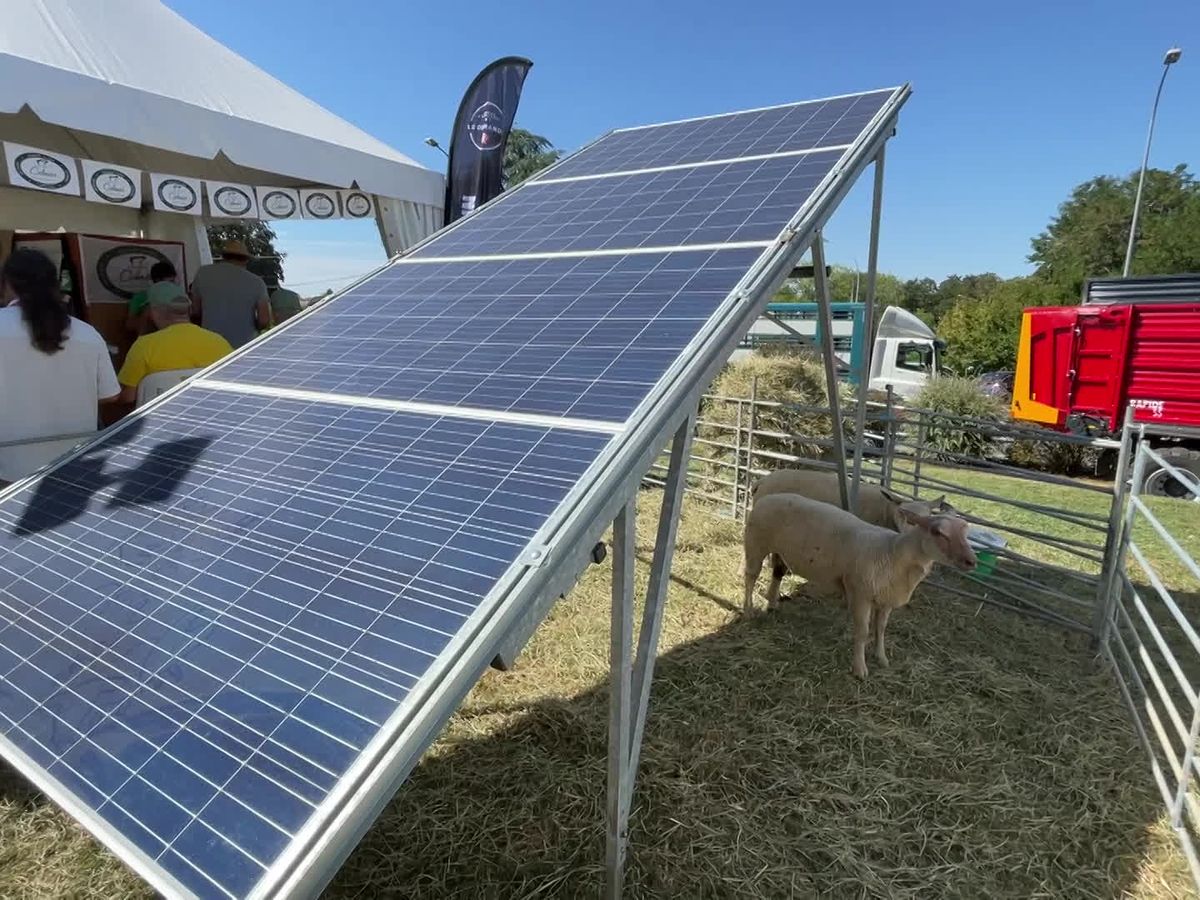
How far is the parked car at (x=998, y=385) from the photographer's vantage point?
56.5 feet

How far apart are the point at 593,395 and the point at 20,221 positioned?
10.9m

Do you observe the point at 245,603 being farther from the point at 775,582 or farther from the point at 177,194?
the point at 177,194

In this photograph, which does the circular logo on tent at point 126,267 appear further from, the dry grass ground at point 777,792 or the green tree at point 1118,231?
the green tree at point 1118,231

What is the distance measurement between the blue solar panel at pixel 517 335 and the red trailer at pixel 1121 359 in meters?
11.1

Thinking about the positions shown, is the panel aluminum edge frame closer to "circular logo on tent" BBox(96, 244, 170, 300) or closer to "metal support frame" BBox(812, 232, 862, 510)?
"metal support frame" BBox(812, 232, 862, 510)

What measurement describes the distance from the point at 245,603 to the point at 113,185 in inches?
250

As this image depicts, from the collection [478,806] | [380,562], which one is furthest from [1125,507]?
[380,562]

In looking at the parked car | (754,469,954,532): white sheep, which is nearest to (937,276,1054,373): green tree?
the parked car

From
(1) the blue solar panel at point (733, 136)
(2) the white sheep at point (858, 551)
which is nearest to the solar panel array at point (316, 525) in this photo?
(1) the blue solar panel at point (733, 136)

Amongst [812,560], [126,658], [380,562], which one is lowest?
[812,560]

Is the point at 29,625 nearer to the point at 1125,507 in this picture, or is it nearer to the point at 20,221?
the point at 1125,507

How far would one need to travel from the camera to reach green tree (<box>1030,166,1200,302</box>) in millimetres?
34000

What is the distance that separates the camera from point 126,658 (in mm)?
2098

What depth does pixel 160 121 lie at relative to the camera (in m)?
6.55
